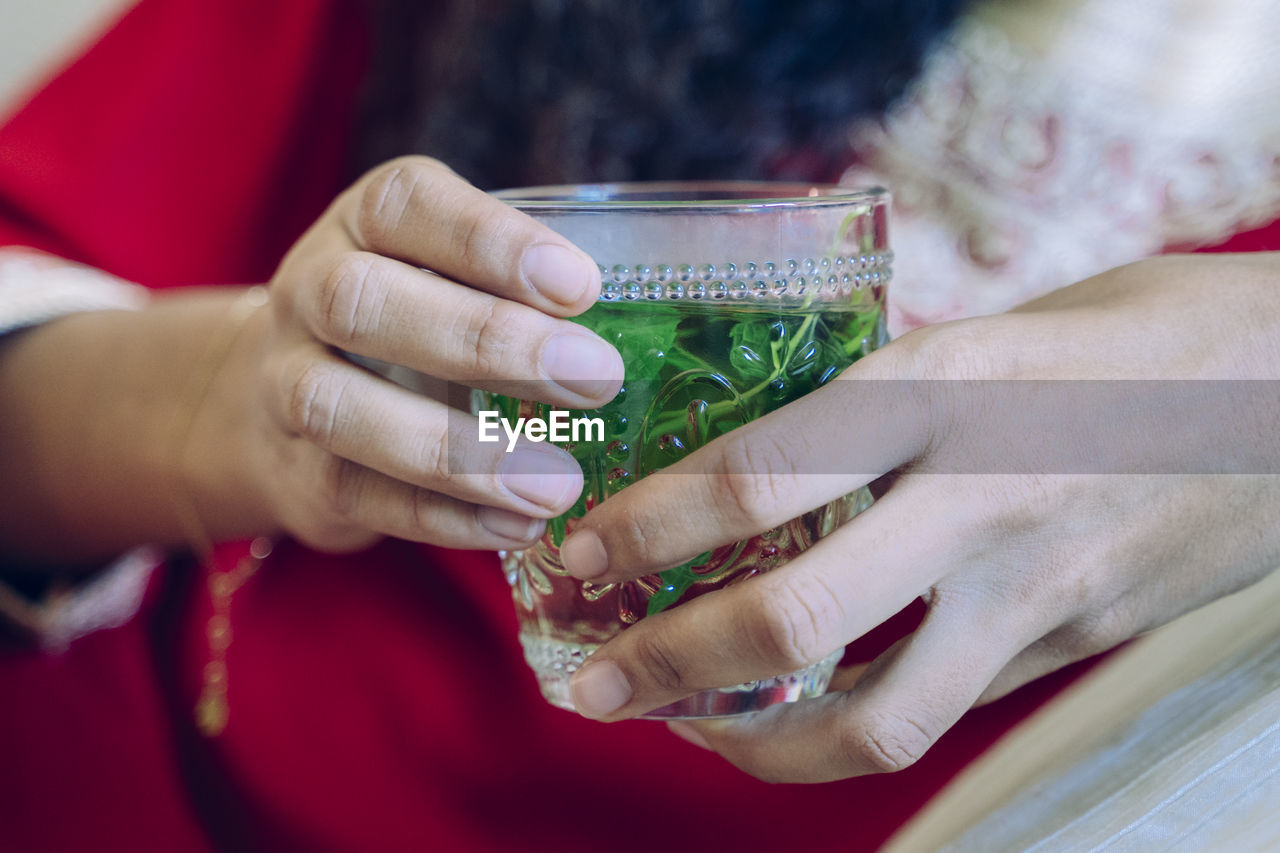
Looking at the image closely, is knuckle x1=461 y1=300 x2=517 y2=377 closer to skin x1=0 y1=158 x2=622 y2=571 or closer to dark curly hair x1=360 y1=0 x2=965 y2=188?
skin x1=0 y1=158 x2=622 y2=571

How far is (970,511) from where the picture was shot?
35cm

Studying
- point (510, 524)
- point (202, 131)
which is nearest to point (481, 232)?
Answer: point (510, 524)

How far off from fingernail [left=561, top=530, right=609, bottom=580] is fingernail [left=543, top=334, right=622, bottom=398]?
0.05 m

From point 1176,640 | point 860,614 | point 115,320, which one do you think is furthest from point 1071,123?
point 115,320

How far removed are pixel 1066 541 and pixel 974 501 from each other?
2.1 inches

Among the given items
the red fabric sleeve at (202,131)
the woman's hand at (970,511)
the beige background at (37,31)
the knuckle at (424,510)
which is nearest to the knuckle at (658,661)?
the woman's hand at (970,511)

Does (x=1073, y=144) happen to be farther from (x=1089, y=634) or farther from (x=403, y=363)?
(x=403, y=363)

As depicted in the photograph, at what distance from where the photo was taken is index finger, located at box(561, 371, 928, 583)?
1.09ft

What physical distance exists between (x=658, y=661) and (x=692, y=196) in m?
0.23

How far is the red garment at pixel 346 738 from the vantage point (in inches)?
24.5

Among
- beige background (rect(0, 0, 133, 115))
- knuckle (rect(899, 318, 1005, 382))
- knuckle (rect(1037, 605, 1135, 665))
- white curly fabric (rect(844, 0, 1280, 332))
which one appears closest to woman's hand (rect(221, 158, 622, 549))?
knuckle (rect(899, 318, 1005, 382))

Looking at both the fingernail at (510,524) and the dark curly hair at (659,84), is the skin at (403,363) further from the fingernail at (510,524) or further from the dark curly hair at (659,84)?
the dark curly hair at (659,84)

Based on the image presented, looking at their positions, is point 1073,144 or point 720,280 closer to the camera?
point 720,280

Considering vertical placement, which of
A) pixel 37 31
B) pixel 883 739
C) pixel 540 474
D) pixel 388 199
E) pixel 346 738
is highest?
pixel 37 31
